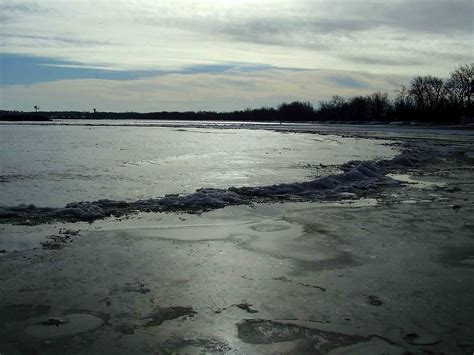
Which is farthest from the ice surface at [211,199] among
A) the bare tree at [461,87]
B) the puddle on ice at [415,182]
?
the bare tree at [461,87]

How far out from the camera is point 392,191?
12.0 m

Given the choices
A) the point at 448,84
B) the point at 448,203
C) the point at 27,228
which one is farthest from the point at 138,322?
the point at 448,84

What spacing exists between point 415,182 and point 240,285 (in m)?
10.5

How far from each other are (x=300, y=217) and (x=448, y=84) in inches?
3996

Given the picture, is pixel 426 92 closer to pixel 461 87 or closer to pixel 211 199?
pixel 461 87

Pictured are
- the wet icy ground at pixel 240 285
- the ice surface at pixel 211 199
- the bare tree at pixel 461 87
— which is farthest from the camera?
the bare tree at pixel 461 87

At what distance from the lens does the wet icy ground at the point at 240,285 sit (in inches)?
149

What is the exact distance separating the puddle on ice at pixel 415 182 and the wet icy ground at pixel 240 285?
4381mm

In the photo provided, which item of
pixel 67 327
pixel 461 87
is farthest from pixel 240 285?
pixel 461 87

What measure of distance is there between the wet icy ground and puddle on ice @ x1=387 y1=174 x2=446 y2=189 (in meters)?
4.38

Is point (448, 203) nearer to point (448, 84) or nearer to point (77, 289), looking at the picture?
point (77, 289)

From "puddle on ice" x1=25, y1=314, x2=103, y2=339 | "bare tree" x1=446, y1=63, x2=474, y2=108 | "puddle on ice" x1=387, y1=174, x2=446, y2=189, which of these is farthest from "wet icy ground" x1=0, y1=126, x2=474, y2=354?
"bare tree" x1=446, y1=63, x2=474, y2=108

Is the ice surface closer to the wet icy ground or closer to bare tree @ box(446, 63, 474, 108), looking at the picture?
the wet icy ground

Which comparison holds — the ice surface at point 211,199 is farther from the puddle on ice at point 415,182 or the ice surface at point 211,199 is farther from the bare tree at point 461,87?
the bare tree at point 461,87
